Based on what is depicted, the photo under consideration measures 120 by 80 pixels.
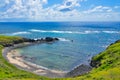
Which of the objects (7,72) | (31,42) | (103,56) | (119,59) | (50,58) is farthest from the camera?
(31,42)

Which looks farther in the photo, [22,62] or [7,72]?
[22,62]

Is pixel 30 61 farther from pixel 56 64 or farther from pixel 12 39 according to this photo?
pixel 12 39

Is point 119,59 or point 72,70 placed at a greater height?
point 119,59

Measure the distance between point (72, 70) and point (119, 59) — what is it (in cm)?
1646

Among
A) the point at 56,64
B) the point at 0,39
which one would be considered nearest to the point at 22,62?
the point at 56,64

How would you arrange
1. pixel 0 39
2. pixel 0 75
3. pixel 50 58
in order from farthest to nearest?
pixel 0 39
pixel 50 58
pixel 0 75

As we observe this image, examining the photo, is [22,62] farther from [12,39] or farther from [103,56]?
[12,39]

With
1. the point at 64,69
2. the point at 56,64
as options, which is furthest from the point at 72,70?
the point at 56,64

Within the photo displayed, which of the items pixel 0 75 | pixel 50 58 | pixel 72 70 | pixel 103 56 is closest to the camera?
pixel 0 75

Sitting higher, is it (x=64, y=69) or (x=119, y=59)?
(x=119, y=59)

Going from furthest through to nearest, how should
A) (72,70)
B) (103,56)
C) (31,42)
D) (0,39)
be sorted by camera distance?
(31,42) < (0,39) < (103,56) < (72,70)

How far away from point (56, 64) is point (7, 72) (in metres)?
25.8

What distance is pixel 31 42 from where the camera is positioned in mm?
139750

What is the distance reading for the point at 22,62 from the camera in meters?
81.6
